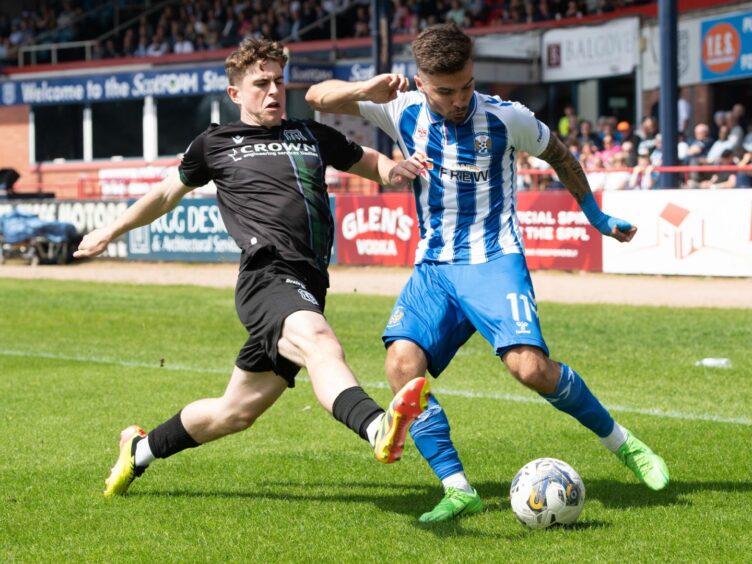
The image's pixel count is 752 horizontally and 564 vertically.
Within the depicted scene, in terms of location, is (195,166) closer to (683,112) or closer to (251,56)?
(251,56)

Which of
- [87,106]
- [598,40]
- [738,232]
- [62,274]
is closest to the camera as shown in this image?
[738,232]

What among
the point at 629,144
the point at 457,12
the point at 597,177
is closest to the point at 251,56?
the point at 597,177

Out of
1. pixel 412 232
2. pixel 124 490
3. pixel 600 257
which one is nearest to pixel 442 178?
pixel 124 490

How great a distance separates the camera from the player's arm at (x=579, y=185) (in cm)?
629

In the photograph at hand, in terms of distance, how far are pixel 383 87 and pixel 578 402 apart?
5.58 ft

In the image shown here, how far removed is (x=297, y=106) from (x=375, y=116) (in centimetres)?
2757

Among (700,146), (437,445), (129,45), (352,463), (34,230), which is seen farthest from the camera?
(129,45)

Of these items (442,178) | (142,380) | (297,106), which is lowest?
(142,380)

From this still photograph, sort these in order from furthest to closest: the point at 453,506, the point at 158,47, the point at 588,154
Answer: the point at 158,47
the point at 588,154
the point at 453,506

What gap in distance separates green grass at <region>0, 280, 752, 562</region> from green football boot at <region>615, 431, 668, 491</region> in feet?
0.35

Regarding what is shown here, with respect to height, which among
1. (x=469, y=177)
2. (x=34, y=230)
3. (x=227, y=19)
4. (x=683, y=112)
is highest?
(x=227, y=19)

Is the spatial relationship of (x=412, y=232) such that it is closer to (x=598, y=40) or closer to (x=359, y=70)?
(x=598, y=40)

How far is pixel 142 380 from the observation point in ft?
34.2

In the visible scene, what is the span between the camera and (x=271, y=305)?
548 centimetres
